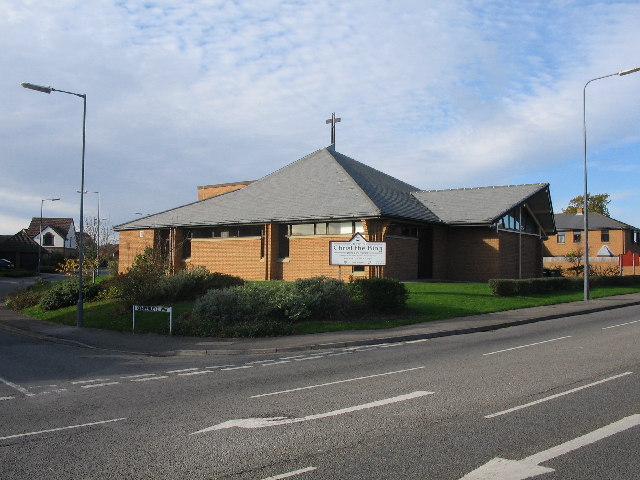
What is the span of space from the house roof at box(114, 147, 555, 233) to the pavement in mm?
9030

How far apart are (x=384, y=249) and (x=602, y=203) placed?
76.4m

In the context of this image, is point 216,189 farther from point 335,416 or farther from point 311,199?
point 335,416

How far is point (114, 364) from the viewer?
1295 centimetres

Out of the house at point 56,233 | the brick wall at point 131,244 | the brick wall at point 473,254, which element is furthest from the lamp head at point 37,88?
the house at point 56,233

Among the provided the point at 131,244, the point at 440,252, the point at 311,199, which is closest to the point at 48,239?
the point at 131,244

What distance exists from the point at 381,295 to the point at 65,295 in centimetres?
1511

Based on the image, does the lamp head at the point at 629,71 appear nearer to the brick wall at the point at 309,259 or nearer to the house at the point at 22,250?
the brick wall at the point at 309,259

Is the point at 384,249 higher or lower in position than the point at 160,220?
lower

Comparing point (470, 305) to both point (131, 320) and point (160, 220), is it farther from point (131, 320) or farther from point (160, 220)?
point (160, 220)

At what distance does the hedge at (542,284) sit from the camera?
83.5 ft


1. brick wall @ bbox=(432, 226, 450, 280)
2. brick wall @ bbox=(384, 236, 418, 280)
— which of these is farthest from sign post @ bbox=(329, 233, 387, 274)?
brick wall @ bbox=(432, 226, 450, 280)

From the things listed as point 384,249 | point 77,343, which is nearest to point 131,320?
point 77,343

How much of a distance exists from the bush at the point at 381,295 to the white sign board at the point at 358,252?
2.39 metres

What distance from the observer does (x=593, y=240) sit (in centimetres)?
6700
